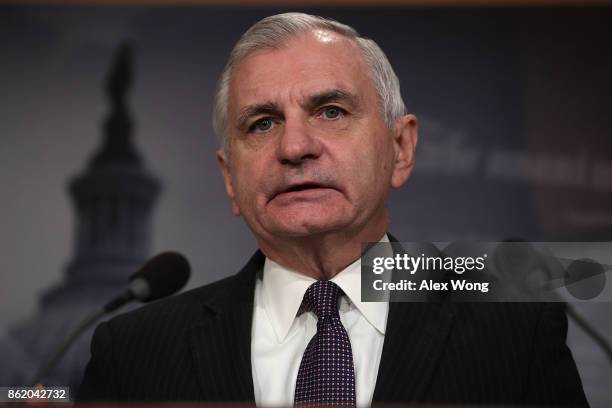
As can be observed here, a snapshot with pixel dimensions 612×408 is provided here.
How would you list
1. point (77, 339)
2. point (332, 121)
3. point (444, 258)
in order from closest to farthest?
point (332, 121) < point (444, 258) < point (77, 339)

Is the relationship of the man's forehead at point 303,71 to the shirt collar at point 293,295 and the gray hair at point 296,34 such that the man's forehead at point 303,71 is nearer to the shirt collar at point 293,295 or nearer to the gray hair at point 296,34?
the gray hair at point 296,34

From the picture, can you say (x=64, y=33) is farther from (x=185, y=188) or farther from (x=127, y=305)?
(x=127, y=305)

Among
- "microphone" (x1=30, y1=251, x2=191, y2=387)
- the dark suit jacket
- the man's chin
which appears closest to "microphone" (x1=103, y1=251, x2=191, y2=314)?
"microphone" (x1=30, y1=251, x2=191, y2=387)

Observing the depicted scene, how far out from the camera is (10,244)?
1.81 m

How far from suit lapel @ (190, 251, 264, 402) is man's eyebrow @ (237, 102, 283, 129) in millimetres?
311

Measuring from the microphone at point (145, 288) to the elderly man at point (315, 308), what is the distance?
0.10 metres

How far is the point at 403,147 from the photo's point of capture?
1.63 metres

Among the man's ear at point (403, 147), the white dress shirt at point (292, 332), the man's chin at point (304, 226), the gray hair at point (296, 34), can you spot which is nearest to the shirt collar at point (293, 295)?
the white dress shirt at point (292, 332)

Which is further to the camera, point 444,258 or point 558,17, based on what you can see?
point 558,17

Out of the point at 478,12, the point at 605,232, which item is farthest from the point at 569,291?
the point at 478,12

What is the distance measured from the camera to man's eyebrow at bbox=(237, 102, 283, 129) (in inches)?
58.0

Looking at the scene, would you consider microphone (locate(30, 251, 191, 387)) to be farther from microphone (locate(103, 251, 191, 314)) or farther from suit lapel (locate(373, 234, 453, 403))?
suit lapel (locate(373, 234, 453, 403))

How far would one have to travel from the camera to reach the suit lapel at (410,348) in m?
1.34

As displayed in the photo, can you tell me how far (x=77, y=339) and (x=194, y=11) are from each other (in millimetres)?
835
